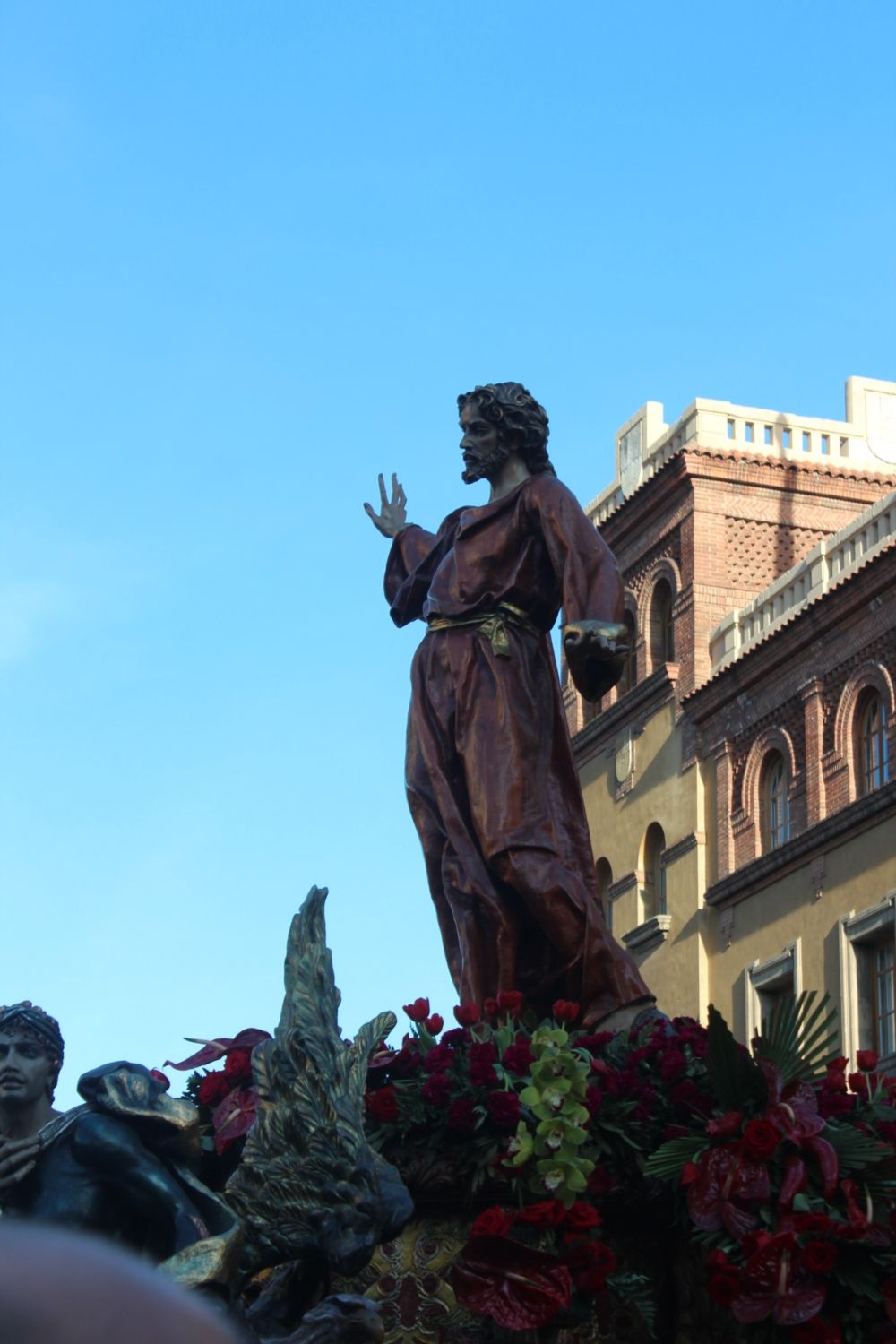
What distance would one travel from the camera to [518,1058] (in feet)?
16.0

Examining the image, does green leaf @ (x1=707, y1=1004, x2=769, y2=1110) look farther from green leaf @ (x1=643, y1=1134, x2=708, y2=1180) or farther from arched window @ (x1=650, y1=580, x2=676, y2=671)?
arched window @ (x1=650, y1=580, x2=676, y2=671)

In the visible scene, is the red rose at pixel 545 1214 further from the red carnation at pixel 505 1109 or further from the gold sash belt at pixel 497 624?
the gold sash belt at pixel 497 624

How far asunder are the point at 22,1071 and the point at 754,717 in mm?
27587

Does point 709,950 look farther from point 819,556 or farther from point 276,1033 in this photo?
point 276,1033

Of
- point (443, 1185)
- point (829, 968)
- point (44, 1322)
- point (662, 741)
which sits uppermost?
point (662, 741)

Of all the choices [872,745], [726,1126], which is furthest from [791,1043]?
[872,745]

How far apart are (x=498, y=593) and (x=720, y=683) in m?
25.7

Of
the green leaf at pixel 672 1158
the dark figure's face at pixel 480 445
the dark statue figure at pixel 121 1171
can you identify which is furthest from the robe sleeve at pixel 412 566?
the dark statue figure at pixel 121 1171

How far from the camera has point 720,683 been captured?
105 ft

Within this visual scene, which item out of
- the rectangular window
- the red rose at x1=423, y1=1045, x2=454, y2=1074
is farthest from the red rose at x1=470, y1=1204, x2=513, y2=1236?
the rectangular window

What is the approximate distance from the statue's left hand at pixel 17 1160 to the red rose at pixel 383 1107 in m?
1.29

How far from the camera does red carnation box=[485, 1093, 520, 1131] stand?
15.6 feet

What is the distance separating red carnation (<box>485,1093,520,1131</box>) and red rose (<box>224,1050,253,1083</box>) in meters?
0.74

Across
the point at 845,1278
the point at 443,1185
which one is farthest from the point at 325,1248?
the point at 845,1278
